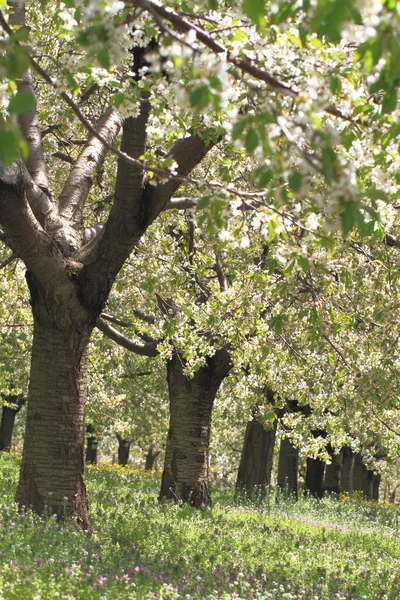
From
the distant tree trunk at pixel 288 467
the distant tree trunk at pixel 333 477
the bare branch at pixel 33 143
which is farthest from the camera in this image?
the distant tree trunk at pixel 333 477

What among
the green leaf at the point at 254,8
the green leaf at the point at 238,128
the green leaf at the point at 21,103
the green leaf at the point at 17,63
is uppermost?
the green leaf at the point at 254,8

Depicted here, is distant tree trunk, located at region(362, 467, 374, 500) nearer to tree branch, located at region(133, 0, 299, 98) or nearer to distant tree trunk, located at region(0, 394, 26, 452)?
distant tree trunk, located at region(0, 394, 26, 452)

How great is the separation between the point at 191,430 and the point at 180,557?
620 cm

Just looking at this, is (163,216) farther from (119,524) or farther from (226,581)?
(226,581)

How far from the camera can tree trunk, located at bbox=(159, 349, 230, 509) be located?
548 inches

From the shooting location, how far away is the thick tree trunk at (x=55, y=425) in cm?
858

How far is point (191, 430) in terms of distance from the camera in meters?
14.1

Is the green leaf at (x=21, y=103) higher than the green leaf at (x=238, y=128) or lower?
lower

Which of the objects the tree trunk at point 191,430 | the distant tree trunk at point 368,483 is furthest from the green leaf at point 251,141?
the distant tree trunk at point 368,483

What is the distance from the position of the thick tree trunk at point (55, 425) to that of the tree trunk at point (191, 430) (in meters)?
5.24

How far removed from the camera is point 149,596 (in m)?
5.56

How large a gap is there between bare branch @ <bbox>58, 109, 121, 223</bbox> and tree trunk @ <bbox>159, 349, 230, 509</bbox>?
5.34m

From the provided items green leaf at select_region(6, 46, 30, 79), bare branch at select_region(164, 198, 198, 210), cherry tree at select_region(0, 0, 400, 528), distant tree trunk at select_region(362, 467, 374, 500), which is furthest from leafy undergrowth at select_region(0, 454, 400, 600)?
distant tree trunk at select_region(362, 467, 374, 500)

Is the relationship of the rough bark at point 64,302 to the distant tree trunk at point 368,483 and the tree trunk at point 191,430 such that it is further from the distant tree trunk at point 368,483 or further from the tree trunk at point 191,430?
the distant tree trunk at point 368,483
